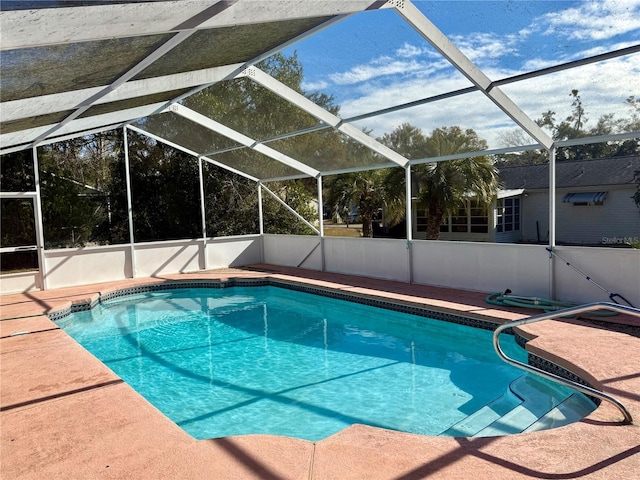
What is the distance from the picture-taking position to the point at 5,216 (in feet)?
33.4

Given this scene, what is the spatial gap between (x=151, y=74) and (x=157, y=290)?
7253mm

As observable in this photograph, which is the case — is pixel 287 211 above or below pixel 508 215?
above

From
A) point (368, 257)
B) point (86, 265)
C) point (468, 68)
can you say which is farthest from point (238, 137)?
point (468, 68)

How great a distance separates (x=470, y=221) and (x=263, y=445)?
16.4 metres

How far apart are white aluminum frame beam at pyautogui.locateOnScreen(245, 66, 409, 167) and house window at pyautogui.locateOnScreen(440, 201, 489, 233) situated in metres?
8.77

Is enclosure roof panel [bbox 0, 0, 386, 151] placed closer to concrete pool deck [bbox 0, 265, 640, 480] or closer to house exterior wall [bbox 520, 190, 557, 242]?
concrete pool deck [bbox 0, 265, 640, 480]

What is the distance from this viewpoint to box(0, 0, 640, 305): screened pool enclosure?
4062 mm

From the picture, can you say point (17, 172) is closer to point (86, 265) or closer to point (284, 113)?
point (86, 265)

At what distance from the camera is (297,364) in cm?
654

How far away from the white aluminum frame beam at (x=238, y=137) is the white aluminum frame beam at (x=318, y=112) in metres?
2.54

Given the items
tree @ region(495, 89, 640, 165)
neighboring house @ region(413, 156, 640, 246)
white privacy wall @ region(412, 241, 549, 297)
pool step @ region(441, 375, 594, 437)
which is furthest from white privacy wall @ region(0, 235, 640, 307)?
neighboring house @ region(413, 156, 640, 246)

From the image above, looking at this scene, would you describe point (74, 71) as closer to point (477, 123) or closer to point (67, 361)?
point (67, 361)

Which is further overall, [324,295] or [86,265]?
[86,265]

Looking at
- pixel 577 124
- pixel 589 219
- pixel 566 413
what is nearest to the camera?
pixel 566 413
